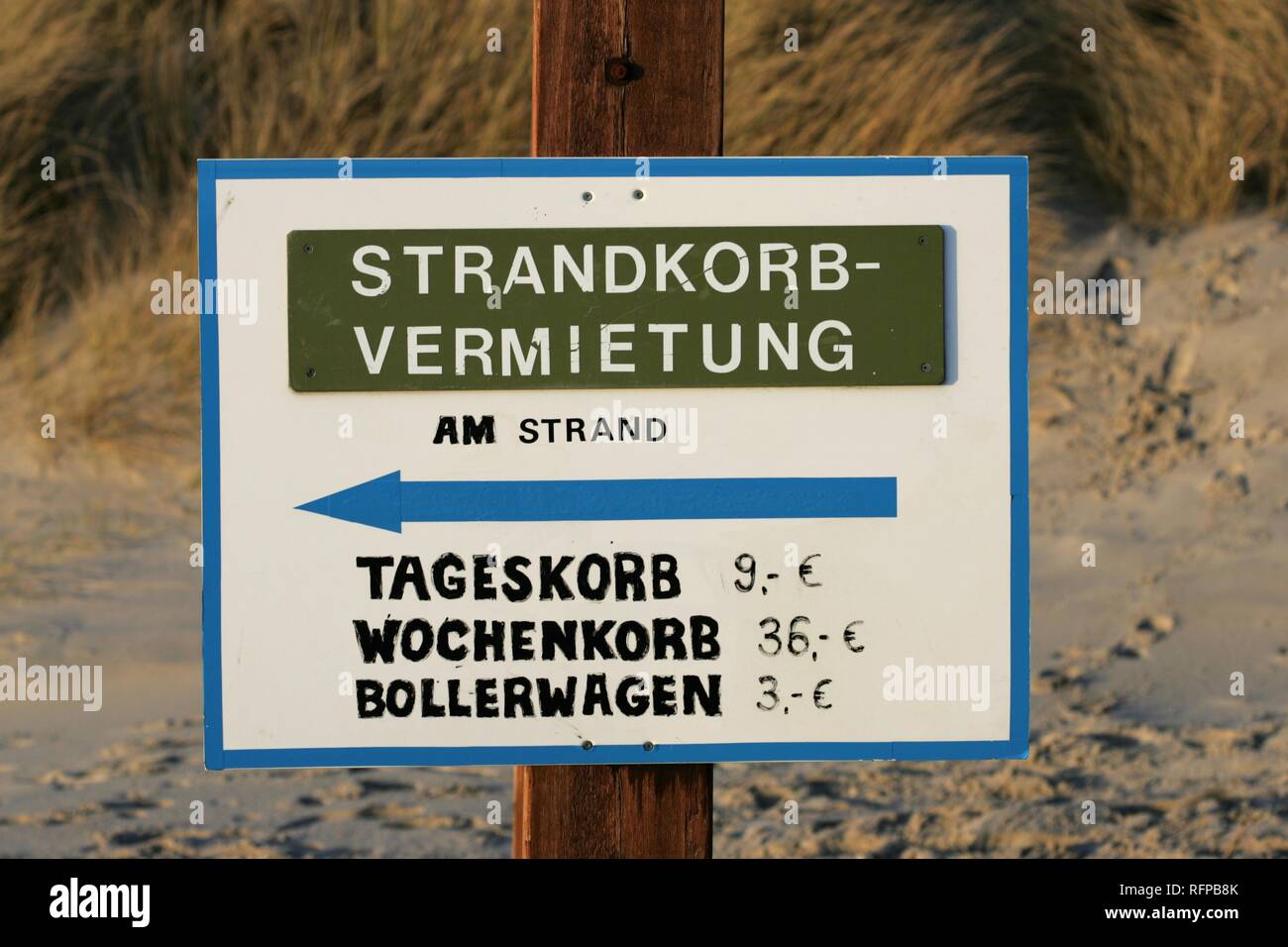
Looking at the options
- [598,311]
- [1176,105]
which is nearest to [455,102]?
[1176,105]

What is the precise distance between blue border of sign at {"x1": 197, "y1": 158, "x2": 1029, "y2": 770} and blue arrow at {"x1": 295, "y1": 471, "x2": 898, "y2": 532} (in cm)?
20

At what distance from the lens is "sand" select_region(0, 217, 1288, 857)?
14.7ft

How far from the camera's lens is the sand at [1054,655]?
4469 millimetres

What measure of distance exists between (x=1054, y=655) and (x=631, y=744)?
12.0ft

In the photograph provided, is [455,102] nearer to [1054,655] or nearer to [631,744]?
[1054,655]

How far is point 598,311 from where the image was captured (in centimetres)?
214

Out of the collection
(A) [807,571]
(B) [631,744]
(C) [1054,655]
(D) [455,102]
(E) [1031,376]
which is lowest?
(C) [1054,655]

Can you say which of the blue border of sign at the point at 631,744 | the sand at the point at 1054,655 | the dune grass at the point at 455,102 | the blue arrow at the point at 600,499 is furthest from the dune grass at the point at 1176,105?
the blue arrow at the point at 600,499

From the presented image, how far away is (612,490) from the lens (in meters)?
2.13

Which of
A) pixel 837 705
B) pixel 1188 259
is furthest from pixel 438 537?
pixel 1188 259

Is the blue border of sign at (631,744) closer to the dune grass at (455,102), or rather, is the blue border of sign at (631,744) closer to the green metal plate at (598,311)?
the green metal plate at (598,311)

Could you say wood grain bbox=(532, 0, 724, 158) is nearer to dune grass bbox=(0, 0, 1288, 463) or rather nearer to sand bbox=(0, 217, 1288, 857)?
sand bbox=(0, 217, 1288, 857)

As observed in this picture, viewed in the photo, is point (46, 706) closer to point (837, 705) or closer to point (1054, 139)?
point (837, 705)

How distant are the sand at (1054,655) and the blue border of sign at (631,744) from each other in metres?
2.27
